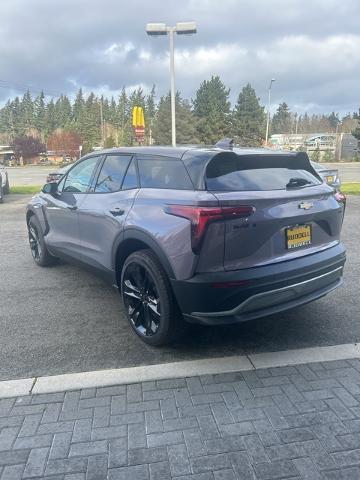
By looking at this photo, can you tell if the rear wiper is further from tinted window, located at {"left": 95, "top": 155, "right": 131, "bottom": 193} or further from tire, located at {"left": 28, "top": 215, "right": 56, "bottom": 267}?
tire, located at {"left": 28, "top": 215, "right": 56, "bottom": 267}

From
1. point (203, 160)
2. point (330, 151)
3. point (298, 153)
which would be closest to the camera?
point (203, 160)

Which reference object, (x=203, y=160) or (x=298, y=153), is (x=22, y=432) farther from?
(x=298, y=153)

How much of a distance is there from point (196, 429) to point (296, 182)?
83.5 inches

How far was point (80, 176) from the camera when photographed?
16.2 ft

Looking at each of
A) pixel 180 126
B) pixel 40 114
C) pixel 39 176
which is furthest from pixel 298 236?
pixel 40 114

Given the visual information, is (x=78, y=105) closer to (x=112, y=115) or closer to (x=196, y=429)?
(x=112, y=115)

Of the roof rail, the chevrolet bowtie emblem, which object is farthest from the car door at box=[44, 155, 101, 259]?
the chevrolet bowtie emblem

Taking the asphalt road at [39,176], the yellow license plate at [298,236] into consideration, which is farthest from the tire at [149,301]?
the asphalt road at [39,176]

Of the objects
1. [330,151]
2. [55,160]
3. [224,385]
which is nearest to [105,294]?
[224,385]

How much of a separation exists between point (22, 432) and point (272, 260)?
204 centimetres

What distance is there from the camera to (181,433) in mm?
2551

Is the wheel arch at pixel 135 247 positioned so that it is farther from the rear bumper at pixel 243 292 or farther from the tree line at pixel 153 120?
the tree line at pixel 153 120

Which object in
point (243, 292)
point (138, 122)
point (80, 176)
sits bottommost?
point (243, 292)

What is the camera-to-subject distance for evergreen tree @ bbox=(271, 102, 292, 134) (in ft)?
307
